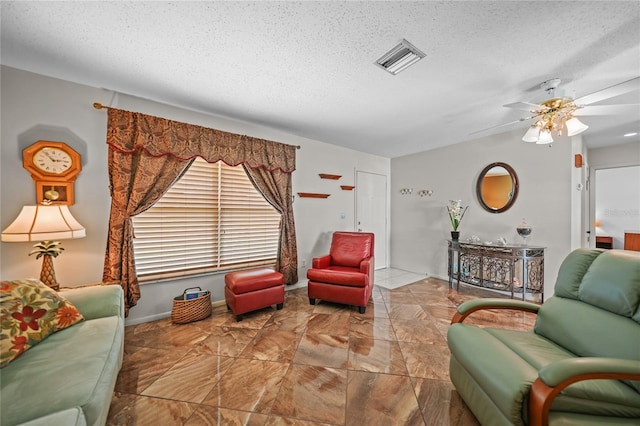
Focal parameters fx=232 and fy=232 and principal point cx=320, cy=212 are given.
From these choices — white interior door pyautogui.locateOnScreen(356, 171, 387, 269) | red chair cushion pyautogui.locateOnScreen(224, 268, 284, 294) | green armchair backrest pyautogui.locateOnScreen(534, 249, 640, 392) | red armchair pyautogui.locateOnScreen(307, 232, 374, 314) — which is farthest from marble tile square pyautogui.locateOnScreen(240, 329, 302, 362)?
white interior door pyautogui.locateOnScreen(356, 171, 387, 269)

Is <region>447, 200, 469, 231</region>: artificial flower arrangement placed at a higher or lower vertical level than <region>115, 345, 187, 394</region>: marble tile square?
higher

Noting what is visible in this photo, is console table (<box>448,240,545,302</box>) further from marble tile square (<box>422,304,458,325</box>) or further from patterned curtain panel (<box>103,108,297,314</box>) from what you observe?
patterned curtain panel (<box>103,108,297,314</box>)

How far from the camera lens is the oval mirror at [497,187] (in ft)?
11.6

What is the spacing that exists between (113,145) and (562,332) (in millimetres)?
3948

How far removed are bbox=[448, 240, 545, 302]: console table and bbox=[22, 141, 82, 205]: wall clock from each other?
192 inches

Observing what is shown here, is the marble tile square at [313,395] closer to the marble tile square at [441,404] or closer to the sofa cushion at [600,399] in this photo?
the marble tile square at [441,404]

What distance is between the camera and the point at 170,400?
1.52m

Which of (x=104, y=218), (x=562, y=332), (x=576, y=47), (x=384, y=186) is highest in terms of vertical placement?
(x=576, y=47)

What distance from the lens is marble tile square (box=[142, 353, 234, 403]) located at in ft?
5.16

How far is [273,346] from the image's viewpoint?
7.02ft

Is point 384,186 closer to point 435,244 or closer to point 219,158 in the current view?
point 435,244

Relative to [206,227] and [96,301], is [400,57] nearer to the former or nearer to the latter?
[206,227]

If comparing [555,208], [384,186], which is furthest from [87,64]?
[555,208]

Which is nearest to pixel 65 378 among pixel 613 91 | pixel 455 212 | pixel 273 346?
pixel 273 346
